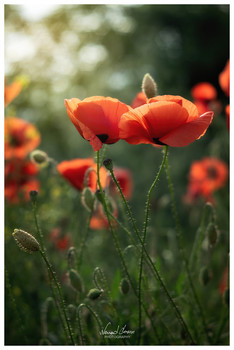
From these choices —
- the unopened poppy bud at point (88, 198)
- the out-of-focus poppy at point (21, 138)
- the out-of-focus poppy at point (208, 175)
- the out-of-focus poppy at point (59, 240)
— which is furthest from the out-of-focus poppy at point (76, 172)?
the out-of-focus poppy at point (208, 175)

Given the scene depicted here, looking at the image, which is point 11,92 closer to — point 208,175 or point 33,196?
point 33,196

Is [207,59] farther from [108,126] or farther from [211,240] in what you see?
[108,126]

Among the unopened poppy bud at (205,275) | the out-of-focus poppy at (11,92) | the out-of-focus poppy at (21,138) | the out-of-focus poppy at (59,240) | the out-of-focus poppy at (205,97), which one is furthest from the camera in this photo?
the out-of-focus poppy at (21,138)

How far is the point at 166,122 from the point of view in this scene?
74 cm

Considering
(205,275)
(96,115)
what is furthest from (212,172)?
(96,115)

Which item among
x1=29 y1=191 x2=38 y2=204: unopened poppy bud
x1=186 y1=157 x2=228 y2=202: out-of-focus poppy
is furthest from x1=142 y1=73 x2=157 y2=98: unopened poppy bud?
x1=186 y1=157 x2=228 y2=202: out-of-focus poppy

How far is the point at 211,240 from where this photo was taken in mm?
1020

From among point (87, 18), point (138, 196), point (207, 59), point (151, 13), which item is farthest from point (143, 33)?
point (138, 196)

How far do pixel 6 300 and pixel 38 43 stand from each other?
1125mm

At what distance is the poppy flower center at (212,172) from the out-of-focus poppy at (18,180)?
80 centimetres

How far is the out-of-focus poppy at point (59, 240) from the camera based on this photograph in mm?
1642

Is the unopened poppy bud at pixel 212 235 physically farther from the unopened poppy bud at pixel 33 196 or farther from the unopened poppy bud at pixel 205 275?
the unopened poppy bud at pixel 33 196

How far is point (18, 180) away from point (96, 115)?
991 millimetres

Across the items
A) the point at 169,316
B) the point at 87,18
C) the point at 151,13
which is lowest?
the point at 169,316
